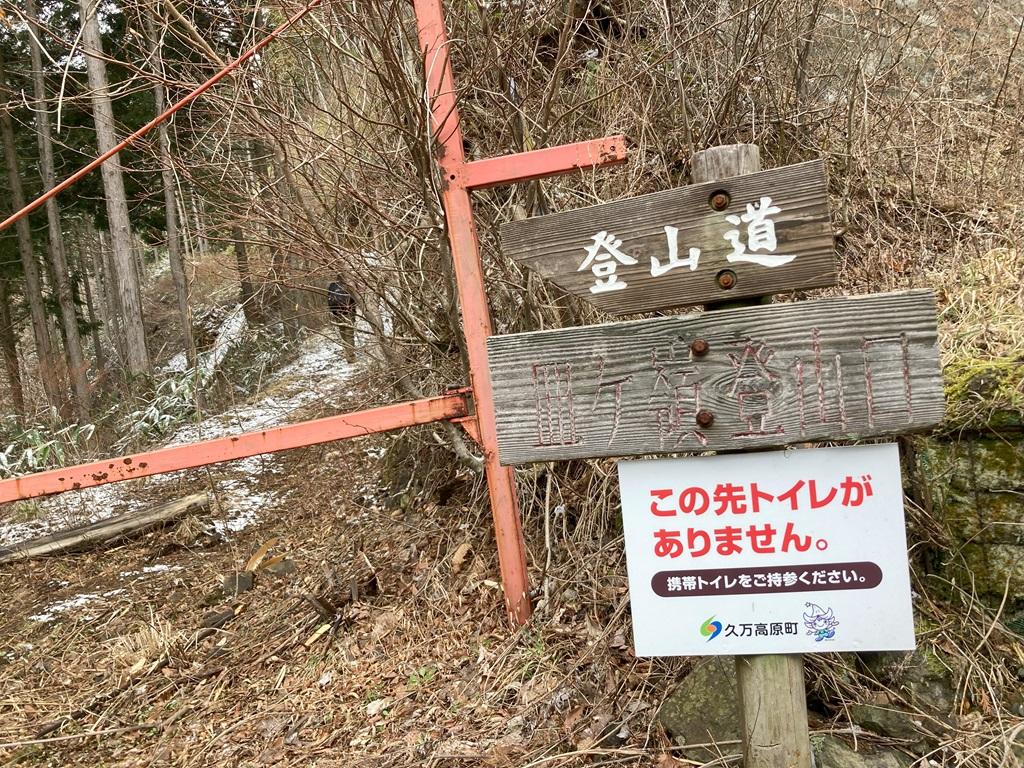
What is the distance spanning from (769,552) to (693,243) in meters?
0.82

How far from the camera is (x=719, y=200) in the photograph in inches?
66.8

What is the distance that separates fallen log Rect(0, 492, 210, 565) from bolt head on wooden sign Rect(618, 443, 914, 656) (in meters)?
4.98

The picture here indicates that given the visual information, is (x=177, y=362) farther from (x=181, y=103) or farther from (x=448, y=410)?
(x=448, y=410)

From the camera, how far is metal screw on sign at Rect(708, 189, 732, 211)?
5.54ft

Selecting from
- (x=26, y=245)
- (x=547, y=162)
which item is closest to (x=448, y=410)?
(x=547, y=162)

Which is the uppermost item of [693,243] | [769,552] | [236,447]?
[693,243]

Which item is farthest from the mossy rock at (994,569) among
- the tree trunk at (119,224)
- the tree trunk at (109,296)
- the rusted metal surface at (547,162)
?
the tree trunk at (109,296)

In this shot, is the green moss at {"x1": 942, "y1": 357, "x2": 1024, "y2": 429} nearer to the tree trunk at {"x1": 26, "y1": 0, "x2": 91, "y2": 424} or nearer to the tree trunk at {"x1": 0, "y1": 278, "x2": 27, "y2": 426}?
the tree trunk at {"x1": 26, "y1": 0, "x2": 91, "y2": 424}

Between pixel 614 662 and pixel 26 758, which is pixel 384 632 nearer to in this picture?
pixel 614 662

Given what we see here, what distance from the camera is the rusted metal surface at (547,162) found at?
9.22 feet

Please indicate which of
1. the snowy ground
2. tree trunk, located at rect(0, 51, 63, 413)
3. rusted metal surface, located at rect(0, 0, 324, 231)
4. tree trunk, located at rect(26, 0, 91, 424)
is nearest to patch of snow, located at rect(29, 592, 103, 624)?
the snowy ground

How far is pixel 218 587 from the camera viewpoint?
182 inches

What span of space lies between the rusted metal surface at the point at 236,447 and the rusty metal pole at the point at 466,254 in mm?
185

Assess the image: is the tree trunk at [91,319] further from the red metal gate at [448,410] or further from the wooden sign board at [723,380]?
the wooden sign board at [723,380]
